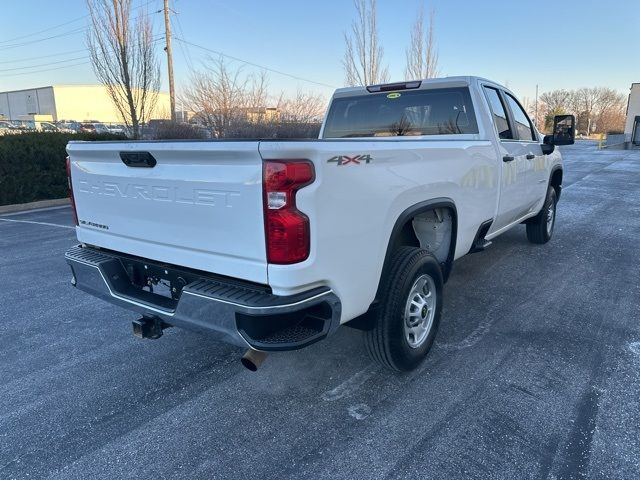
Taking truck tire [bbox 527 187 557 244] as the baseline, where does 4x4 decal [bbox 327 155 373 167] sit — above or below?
above

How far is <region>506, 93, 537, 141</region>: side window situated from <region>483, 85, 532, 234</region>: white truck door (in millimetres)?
266

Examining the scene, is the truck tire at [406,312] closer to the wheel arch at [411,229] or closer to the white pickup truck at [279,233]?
the white pickup truck at [279,233]

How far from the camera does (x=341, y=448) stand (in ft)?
8.29

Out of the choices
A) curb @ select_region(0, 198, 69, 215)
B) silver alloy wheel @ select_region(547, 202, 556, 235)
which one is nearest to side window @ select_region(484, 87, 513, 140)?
silver alloy wheel @ select_region(547, 202, 556, 235)

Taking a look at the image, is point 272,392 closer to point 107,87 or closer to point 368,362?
point 368,362

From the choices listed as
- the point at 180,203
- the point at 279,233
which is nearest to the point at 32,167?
the point at 180,203

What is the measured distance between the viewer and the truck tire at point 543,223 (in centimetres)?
648

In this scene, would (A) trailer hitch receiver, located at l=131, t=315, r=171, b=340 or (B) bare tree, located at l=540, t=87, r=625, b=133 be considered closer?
(A) trailer hitch receiver, located at l=131, t=315, r=171, b=340

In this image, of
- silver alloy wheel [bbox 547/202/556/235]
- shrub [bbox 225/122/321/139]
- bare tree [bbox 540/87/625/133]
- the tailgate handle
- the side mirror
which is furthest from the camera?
bare tree [bbox 540/87/625/133]

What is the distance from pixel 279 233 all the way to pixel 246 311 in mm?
405

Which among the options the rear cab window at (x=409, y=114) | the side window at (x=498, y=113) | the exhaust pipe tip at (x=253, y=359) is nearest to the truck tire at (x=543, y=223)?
the side window at (x=498, y=113)

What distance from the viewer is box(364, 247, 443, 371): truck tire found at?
294 cm

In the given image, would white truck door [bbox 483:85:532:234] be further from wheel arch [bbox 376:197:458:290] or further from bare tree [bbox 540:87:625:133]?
bare tree [bbox 540:87:625:133]

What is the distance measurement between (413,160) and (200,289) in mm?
1514
